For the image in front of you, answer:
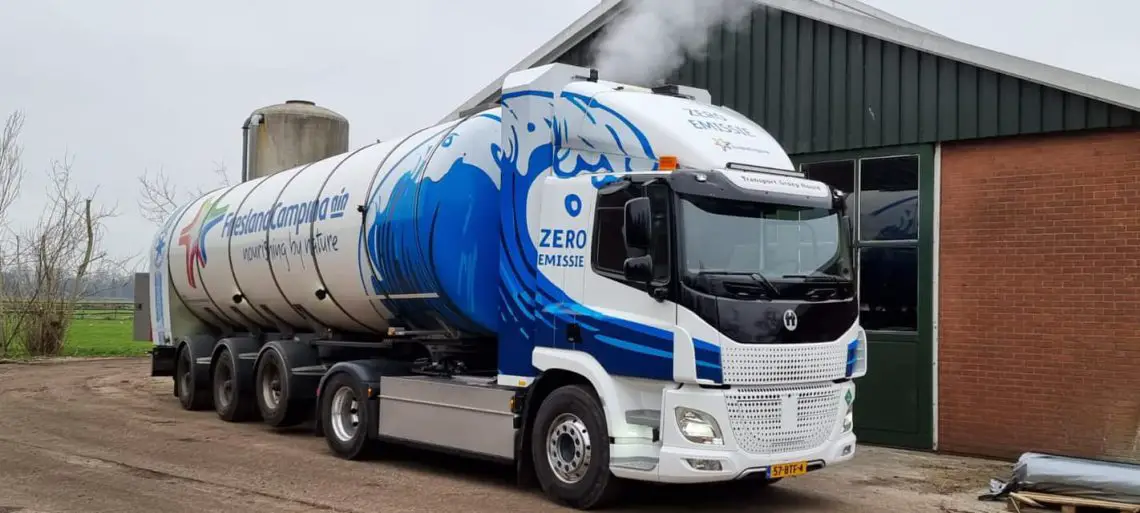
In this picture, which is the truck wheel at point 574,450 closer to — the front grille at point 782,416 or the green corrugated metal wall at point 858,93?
the front grille at point 782,416

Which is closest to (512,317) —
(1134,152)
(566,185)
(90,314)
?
(566,185)

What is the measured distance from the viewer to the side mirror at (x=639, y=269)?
328 inches

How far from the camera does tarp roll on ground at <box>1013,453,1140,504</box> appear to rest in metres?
8.92

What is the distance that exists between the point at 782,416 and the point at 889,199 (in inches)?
207

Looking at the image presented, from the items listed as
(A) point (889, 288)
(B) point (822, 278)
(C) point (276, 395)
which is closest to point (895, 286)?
(A) point (889, 288)

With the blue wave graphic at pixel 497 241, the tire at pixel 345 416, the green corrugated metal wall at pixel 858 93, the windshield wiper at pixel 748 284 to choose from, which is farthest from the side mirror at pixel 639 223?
the green corrugated metal wall at pixel 858 93

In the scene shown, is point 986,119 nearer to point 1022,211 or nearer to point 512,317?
point 1022,211

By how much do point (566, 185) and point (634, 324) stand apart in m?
1.49

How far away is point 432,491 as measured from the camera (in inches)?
379

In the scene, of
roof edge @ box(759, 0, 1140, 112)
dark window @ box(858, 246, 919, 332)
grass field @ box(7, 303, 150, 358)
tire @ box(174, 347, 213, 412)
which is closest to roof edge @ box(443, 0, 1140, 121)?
roof edge @ box(759, 0, 1140, 112)

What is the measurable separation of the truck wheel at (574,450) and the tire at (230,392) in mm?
6869

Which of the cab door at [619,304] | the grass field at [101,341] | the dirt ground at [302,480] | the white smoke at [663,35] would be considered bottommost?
the grass field at [101,341]

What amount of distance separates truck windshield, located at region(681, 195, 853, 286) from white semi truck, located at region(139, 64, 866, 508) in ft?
0.06

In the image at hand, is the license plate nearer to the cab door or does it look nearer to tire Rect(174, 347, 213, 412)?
the cab door
